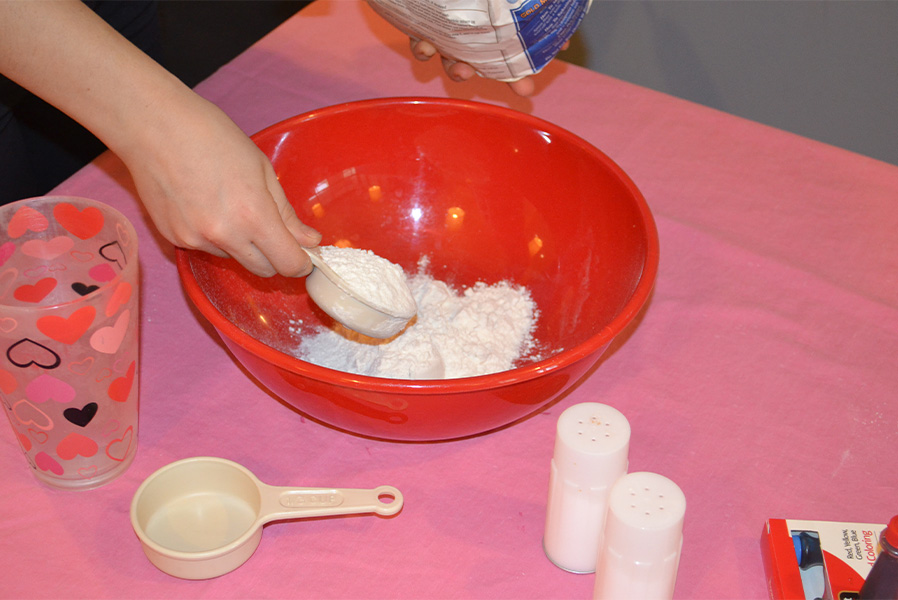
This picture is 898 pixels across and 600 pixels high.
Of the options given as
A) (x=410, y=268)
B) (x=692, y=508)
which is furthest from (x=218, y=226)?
(x=692, y=508)

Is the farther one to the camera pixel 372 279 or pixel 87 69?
pixel 372 279

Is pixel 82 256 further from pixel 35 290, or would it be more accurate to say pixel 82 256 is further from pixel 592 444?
pixel 592 444

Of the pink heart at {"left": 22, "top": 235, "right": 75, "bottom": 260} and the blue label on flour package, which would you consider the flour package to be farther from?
the pink heart at {"left": 22, "top": 235, "right": 75, "bottom": 260}

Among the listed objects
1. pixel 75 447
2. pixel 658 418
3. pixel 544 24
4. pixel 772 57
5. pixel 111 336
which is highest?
pixel 544 24

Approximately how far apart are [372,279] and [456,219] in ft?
0.84

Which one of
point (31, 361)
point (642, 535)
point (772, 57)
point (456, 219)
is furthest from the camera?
point (772, 57)

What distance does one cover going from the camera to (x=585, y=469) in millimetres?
625

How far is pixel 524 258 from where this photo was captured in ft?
3.34

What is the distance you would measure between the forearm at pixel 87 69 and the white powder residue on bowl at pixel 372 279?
0.22 meters

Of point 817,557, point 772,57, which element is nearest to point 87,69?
point 817,557

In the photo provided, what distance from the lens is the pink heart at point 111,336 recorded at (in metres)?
0.69

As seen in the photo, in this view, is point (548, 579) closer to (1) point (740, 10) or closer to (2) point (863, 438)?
(2) point (863, 438)

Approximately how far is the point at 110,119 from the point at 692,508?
2.13ft

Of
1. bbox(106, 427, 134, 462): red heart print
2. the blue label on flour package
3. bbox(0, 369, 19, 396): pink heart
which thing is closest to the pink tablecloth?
bbox(106, 427, 134, 462): red heart print
